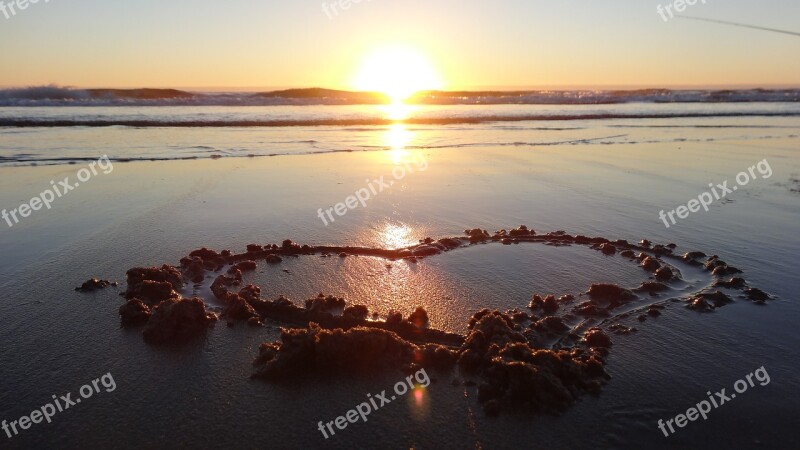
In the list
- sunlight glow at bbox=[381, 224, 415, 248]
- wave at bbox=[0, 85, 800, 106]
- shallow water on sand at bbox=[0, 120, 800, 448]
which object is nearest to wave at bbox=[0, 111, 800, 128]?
wave at bbox=[0, 85, 800, 106]

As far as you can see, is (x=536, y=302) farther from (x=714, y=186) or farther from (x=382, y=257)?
(x=714, y=186)

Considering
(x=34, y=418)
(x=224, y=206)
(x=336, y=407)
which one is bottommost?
(x=336, y=407)

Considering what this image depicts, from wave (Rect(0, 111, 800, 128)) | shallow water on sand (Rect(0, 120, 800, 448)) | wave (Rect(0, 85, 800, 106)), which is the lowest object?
shallow water on sand (Rect(0, 120, 800, 448))

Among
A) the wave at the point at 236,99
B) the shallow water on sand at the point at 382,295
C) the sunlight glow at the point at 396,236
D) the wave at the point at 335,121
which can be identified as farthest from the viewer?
the wave at the point at 236,99

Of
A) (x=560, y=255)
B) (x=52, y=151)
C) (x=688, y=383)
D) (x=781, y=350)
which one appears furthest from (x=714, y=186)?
(x=52, y=151)

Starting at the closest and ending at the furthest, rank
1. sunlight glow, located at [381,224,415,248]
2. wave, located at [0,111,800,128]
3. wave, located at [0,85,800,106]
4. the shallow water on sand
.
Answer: the shallow water on sand
sunlight glow, located at [381,224,415,248]
wave, located at [0,111,800,128]
wave, located at [0,85,800,106]

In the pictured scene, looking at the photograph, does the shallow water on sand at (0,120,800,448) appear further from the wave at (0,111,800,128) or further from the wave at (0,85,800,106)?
the wave at (0,85,800,106)

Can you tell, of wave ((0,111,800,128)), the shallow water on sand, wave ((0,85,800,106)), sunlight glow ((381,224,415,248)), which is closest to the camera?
the shallow water on sand

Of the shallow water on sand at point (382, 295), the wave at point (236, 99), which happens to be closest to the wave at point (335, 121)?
the wave at point (236, 99)

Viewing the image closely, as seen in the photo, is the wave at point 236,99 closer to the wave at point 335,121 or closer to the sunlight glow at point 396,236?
the wave at point 335,121
